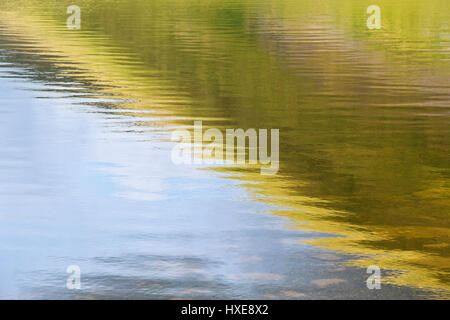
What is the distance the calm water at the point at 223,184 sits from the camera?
6219 millimetres

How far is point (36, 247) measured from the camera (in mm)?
6859

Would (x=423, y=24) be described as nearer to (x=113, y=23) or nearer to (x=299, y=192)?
(x=113, y=23)

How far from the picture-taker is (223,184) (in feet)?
29.8

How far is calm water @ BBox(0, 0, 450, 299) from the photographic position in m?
6.22

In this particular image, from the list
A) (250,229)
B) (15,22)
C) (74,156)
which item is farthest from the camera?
(15,22)

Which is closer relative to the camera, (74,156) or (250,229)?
(250,229)

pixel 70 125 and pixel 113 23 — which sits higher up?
pixel 113 23

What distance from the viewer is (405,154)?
10.6m

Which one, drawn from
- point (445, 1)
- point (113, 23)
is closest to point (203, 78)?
point (113, 23)

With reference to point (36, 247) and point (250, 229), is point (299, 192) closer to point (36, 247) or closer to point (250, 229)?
point (250, 229)

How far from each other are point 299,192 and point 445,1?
60.1 m

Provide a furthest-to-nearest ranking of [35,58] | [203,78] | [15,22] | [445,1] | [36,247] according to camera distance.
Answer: [445,1] → [15,22] → [35,58] → [203,78] → [36,247]

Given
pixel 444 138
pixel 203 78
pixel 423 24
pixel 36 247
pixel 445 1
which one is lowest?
pixel 36 247

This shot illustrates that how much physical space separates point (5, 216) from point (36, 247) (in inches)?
44.6
